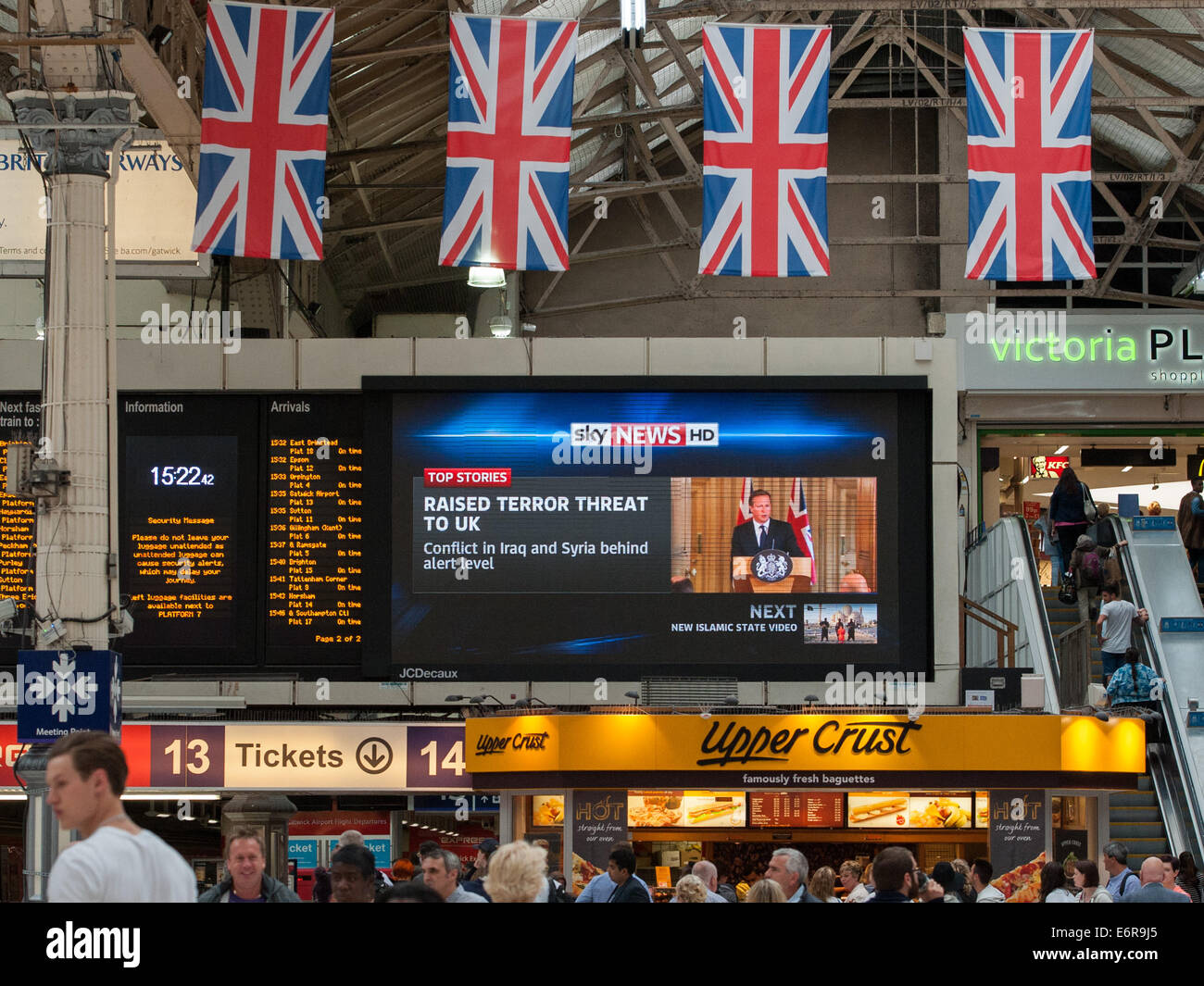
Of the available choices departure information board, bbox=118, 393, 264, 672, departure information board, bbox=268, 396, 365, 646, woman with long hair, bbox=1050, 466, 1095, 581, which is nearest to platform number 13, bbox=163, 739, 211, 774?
departure information board, bbox=118, 393, 264, 672

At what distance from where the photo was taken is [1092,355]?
28000mm

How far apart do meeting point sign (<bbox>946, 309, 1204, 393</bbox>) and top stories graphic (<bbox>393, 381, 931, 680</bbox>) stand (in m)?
9.57

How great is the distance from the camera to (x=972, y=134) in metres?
A: 17.0

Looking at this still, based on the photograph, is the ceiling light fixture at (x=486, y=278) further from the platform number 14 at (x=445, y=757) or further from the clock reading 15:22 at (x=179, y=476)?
the platform number 14 at (x=445, y=757)

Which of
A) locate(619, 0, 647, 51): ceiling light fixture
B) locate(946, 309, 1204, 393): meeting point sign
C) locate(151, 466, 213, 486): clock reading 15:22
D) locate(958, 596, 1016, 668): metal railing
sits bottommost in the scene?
locate(958, 596, 1016, 668): metal railing

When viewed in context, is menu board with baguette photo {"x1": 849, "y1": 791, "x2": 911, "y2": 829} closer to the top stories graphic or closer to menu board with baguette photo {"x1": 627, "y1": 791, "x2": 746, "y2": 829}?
menu board with baguette photo {"x1": 627, "y1": 791, "x2": 746, "y2": 829}

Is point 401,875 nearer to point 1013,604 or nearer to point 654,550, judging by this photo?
point 654,550

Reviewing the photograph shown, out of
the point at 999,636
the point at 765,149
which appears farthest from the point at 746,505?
the point at 765,149

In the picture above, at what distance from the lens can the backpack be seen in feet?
65.7

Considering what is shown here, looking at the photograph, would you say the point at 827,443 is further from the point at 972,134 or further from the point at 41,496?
the point at 41,496

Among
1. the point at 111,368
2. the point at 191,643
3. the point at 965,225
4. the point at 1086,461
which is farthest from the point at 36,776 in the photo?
the point at 1086,461

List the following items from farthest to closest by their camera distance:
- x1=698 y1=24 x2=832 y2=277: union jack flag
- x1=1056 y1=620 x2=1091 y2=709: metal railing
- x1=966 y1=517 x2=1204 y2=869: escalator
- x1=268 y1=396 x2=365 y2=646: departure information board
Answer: x1=1056 y1=620 x2=1091 y2=709: metal railing, x1=268 y1=396 x2=365 y2=646: departure information board, x1=966 y1=517 x2=1204 y2=869: escalator, x1=698 y1=24 x2=832 y2=277: union jack flag

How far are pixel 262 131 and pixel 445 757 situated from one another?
694cm
